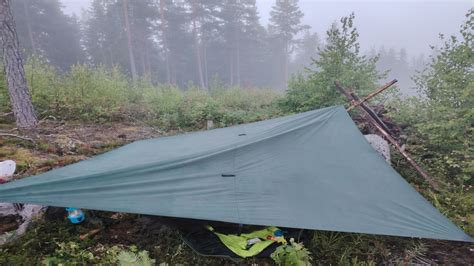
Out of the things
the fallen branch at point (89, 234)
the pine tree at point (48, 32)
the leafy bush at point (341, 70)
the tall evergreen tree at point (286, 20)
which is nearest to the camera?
the fallen branch at point (89, 234)

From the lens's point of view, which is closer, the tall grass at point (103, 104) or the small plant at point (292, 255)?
the small plant at point (292, 255)

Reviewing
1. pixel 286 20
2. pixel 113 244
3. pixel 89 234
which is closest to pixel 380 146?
pixel 113 244

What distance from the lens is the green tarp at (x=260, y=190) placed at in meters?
2.35

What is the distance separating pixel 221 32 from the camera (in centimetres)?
2711

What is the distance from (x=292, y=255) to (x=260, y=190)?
0.66m

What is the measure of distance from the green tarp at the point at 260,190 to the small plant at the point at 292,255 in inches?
13.4

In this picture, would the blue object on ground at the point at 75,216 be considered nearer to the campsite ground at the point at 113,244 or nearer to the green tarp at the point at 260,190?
the campsite ground at the point at 113,244

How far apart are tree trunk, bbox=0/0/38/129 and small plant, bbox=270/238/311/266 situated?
6.28 m

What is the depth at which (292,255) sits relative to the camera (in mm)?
2439

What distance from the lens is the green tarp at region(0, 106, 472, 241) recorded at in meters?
Result: 2.35

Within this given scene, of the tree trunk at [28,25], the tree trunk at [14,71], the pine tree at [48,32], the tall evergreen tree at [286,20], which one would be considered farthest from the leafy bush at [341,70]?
the tall evergreen tree at [286,20]

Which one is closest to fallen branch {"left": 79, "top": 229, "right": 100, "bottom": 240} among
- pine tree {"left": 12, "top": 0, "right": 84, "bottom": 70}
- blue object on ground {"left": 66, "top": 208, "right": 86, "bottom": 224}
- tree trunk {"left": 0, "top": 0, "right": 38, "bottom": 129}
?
blue object on ground {"left": 66, "top": 208, "right": 86, "bottom": 224}

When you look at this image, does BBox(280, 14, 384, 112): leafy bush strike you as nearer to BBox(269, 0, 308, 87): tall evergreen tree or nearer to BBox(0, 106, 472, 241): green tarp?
BBox(0, 106, 472, 241): green tarp

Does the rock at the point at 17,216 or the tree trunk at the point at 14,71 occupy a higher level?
the tree trunk at the point at 14,71
